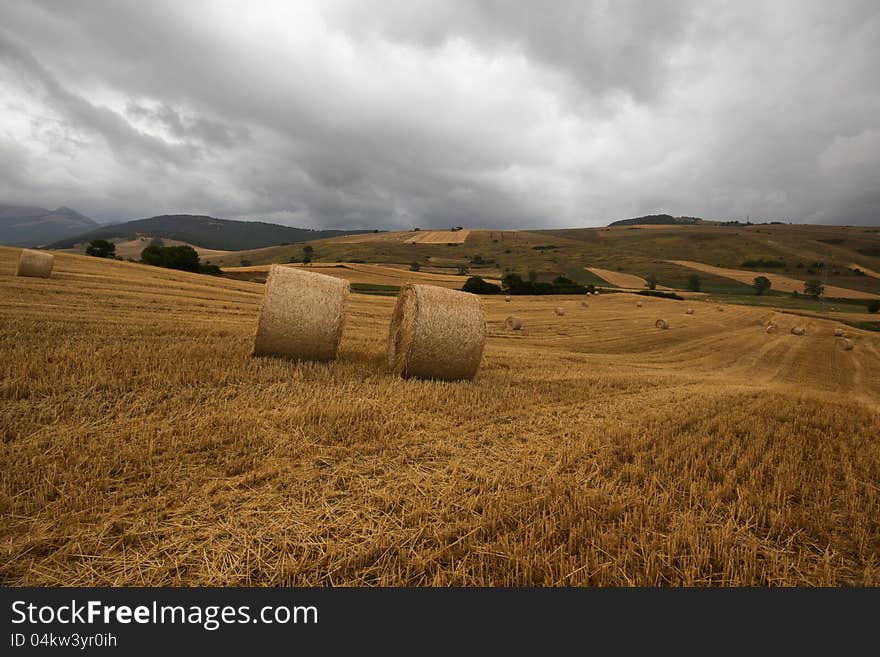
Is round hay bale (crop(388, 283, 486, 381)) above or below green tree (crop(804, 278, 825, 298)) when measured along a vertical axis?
below

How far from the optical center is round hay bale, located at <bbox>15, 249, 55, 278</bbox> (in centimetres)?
1841

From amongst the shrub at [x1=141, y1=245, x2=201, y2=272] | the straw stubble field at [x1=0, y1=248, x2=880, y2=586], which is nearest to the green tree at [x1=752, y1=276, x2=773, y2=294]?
the straw stubble field at [x1=0, y1=248, x2=880, y2=586]

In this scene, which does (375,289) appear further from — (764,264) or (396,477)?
(764,264)

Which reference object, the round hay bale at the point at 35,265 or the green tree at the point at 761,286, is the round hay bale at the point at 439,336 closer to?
the round hay bale at the point at 35,265

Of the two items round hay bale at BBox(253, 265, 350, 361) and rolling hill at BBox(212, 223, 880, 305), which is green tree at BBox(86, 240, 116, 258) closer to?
rolling hill at BBox(212, 223, 880, 305)

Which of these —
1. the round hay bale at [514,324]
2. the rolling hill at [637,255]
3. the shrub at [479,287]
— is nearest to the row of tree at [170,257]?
the shrub at [479,287]

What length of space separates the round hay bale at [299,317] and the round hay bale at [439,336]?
4.89 feet

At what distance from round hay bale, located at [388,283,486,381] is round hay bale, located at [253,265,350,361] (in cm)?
149

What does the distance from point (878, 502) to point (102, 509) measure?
7.14 m

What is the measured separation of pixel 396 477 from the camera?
394cm

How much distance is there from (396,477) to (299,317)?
5.03 m

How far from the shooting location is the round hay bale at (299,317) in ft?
25.9

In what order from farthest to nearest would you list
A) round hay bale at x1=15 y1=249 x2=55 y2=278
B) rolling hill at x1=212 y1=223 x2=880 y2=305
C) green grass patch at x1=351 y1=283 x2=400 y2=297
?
rolling hill at x1=212 y1=223 x2=880 y2=305
green grass patch at x1=351 y1=283 x2=400 y2=297
round hay bale at x1=15 y1=249 x2=55 y2=278

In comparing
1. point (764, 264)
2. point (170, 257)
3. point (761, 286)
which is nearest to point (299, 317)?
point (170, 257)
